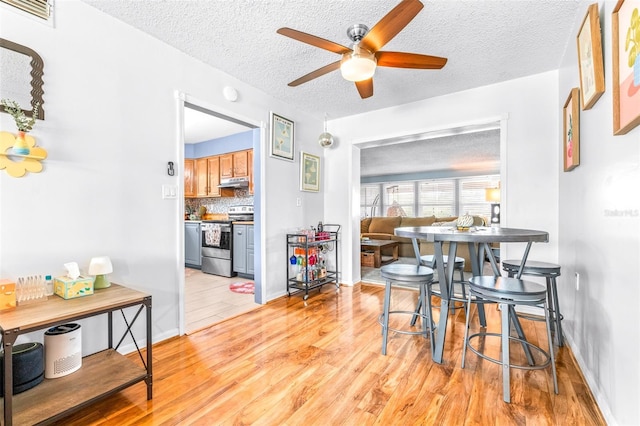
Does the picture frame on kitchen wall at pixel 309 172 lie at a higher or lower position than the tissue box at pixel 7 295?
higher

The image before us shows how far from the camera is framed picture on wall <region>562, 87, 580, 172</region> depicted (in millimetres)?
1988

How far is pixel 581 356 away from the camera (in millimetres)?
1860

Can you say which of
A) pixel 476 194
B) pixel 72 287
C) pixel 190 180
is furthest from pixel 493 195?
pixel 72 287

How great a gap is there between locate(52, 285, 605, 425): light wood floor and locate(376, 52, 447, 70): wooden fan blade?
200 cm

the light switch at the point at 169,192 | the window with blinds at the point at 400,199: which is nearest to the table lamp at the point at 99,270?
the light switch at the point at 169,192

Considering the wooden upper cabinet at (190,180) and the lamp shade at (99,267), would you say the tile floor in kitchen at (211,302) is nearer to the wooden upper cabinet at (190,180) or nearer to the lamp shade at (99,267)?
the lamp shade at (99,267)

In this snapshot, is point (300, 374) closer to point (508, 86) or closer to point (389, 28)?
point (389, 28)

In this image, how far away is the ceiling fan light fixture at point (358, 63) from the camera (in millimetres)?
1858

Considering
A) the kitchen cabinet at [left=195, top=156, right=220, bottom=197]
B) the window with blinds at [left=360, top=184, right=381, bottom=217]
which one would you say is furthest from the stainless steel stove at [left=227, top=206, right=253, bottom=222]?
the window with blinds at [left=360, top=184, right=381, bottom=217]

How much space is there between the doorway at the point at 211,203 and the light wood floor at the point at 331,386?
0.46 meters

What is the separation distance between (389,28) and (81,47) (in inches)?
75.7

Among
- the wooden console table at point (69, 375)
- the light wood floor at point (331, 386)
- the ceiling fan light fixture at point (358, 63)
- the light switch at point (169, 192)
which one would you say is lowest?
the light wood floor at point (331, 386)

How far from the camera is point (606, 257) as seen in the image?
1463 millimetres

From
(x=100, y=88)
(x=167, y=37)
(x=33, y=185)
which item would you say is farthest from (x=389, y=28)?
(x=33, y=185)
